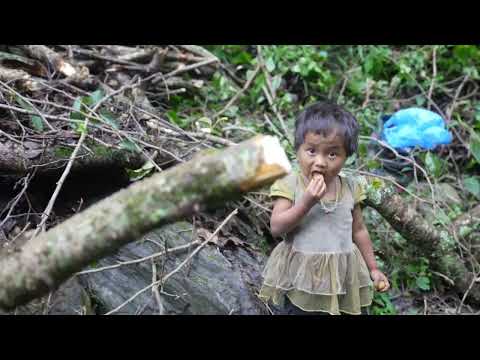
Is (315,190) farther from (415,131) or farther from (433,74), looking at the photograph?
(433,74)

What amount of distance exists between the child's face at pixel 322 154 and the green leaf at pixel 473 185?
8.80ft

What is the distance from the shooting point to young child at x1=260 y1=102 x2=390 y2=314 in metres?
2.35

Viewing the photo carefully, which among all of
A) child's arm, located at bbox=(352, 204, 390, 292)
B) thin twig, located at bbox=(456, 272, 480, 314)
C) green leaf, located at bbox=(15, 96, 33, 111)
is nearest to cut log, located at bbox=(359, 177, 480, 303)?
thin twig, located at bbox=(456, 272, 480, 314)

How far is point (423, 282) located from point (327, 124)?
2.01m

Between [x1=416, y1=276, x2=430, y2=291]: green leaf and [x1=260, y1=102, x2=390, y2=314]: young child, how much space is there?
1.31 metres

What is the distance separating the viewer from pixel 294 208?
7.66 ft

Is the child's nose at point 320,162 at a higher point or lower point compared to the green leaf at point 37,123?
higher

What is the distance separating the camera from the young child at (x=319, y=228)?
92.4 inches

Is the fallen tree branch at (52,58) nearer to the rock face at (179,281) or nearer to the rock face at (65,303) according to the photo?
the rock face at (179,281)

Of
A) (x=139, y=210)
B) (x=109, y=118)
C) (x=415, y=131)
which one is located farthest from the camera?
(x=415, y=131)

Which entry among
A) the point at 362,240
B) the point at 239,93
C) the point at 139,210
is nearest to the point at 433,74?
the point at 239,93

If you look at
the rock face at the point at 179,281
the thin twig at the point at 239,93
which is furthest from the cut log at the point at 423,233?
the thin twig at the point at 239,93

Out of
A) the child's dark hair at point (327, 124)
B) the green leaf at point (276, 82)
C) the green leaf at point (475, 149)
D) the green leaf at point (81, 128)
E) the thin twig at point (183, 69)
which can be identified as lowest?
the green leaf at point (475, 149)

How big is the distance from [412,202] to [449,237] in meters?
0.45
